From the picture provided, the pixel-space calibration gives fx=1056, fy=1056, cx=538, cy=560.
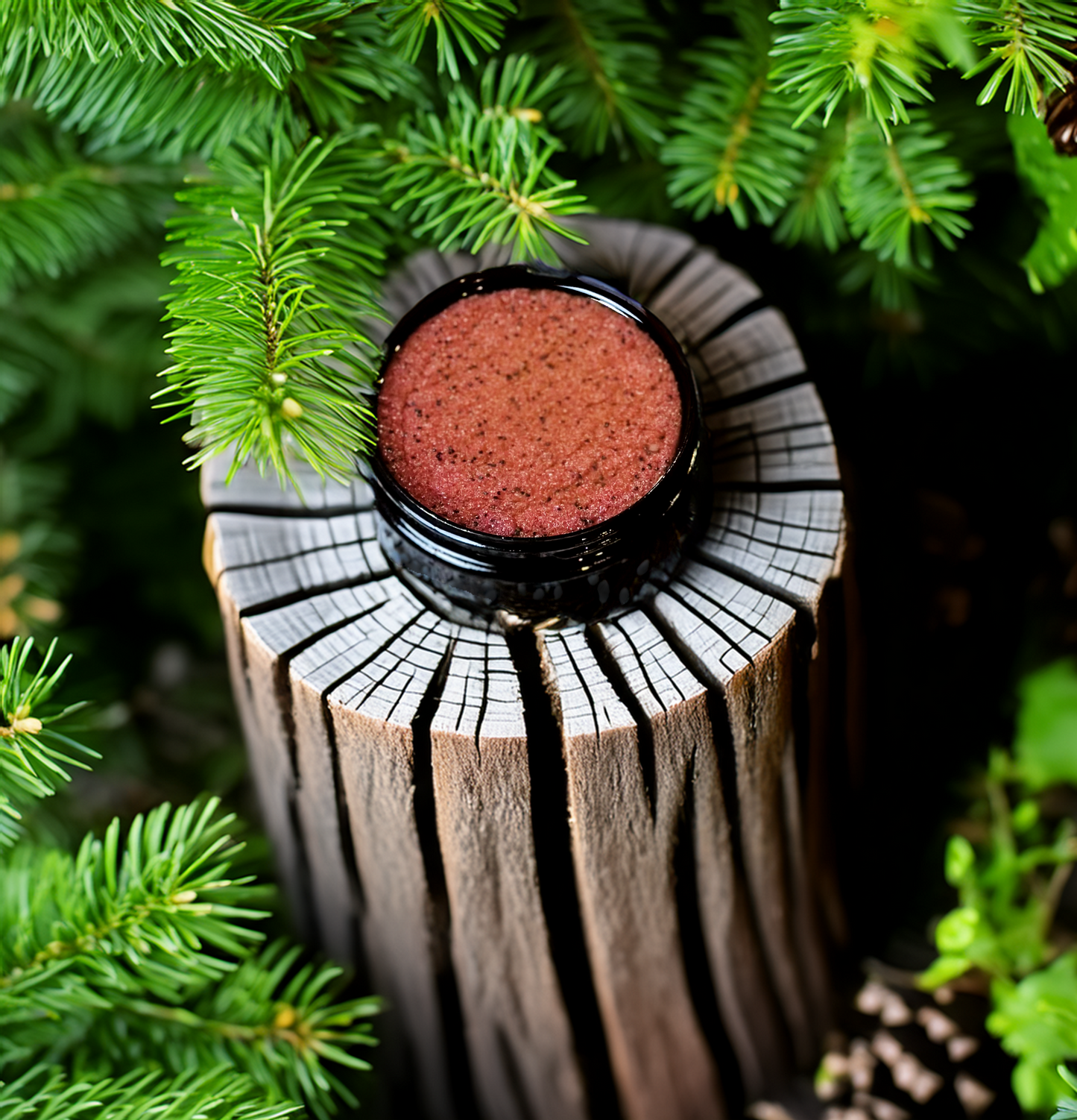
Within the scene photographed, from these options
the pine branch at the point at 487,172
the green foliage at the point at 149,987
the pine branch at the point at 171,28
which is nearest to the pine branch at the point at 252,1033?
the green foliage at the point at 149,987

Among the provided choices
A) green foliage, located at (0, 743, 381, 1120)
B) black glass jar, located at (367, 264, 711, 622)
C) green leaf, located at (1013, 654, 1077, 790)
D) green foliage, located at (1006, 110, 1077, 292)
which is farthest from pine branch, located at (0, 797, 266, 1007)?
green leaf, located at (1013, 654, 1077, 790)

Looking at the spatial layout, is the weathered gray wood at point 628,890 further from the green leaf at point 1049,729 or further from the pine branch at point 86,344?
the pine branch at point 86,344

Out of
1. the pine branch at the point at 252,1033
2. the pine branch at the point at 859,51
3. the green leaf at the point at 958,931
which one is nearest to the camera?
the pine branch at the point at 859,51

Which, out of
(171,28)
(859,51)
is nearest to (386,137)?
(171,28)

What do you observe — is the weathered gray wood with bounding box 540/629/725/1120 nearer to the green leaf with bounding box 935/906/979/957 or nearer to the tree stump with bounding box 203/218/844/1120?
the tree stump with bounding box 203/218/844/1120

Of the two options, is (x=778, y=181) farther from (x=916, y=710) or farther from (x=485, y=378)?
(x=916, y=710)

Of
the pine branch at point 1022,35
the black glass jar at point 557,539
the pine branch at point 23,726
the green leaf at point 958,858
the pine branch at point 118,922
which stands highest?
the pine branch at point 1022,35

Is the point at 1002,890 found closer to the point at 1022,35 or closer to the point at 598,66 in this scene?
the point at 1022,35

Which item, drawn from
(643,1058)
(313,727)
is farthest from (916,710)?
(313,727)
